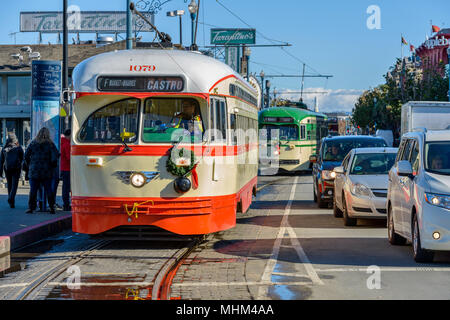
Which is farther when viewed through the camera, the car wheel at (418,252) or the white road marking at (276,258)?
the car wheel at (418,252)

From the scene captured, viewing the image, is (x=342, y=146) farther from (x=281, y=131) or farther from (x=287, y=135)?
(x=281, y=131)

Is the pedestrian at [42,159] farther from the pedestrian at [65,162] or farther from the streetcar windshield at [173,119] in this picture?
the streetcar windshield at [173,119]

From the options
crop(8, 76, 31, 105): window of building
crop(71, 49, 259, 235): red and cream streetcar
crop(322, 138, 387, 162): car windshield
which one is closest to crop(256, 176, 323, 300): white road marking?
crop(71, 49, 259, 235): red and cream streetcar

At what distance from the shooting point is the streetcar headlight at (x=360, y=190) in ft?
49.1

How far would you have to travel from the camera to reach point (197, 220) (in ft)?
38.9

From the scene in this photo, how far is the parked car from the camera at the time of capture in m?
10.0

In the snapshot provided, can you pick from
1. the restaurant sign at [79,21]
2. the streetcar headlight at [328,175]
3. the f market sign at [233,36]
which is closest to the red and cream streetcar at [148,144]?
the streetcar headlight at [328,175]

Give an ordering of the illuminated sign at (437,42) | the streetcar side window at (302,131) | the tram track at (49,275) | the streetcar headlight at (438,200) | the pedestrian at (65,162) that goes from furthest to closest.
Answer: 1. the illuminated sign at (437,42)
2. the streetcar side window at (302,131)
3. the pedestrian at (65,162)
4. the streetcar headlight at (438,200)
5. the tram track at (49,275)

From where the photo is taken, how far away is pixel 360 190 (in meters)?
15.1

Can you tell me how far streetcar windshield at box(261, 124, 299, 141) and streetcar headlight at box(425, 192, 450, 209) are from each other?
89.8 ft

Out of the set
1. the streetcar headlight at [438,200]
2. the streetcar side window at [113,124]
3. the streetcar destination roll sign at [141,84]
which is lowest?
the streetcar headlight at [438,200]

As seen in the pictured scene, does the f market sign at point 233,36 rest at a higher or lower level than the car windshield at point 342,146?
higher

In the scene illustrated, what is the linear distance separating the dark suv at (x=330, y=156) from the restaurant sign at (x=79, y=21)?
4853cm
